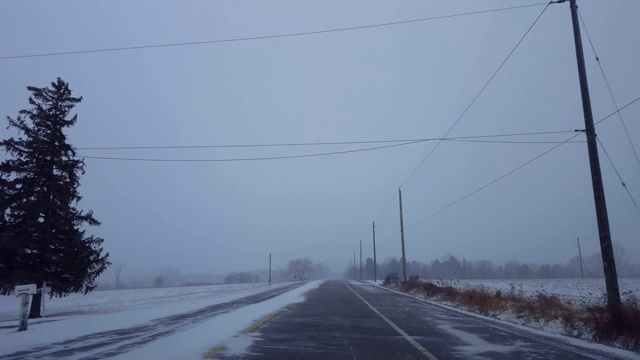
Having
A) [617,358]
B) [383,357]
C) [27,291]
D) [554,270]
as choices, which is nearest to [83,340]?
[27,291]

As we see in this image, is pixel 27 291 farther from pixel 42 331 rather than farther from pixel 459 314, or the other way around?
pixel 459 314

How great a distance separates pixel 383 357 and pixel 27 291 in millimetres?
10630

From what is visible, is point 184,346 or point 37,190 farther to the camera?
point 37,190

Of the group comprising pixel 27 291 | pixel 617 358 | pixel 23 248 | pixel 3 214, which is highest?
pixel 3 214

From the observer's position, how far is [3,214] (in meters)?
22.3

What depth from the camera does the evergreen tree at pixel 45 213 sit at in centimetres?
2208

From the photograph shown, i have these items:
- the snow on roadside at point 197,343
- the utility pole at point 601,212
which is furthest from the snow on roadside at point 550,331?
the snow on roadside at point 197,343

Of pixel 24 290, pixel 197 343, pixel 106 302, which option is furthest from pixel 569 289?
pixel 24 290

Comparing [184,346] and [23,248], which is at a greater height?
[23,248]

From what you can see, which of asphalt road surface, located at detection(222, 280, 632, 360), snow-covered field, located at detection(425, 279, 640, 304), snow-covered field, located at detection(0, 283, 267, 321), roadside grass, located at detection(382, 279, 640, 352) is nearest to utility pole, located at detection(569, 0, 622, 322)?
roadside grass, located at detection(382, 279, 640, 352)

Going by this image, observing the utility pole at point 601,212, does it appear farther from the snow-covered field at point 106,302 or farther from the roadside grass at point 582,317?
the snow-covered field at point 106,302

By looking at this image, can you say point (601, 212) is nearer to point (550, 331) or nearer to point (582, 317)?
point (582, 317)

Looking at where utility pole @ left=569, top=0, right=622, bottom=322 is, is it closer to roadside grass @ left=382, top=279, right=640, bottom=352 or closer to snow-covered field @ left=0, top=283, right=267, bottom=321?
roadside grass @ left=382, top=279, right=640, bottom=352

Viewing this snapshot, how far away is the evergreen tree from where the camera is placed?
72.4 feet
